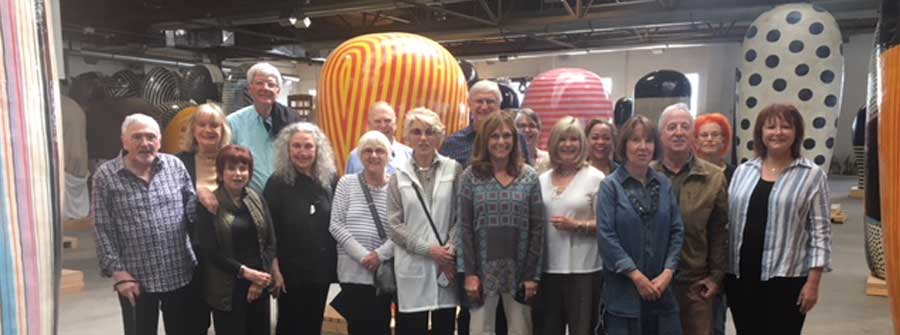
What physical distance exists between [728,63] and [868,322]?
12222mm

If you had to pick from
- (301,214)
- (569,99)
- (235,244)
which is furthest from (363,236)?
(569,99)

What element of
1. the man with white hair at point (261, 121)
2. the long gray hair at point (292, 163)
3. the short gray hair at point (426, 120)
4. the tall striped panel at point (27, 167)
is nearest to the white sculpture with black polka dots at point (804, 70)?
the short gray hair at point (426, 120)

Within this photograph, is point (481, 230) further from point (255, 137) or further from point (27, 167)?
point (27, 167)

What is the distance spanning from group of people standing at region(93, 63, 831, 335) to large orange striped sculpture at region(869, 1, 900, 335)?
1703 mm

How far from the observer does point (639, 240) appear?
241cm

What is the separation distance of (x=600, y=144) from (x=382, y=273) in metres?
1.10

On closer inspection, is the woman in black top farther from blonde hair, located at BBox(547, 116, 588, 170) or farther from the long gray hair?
blonde hair, located at BBox(547, 116, 588, 170)

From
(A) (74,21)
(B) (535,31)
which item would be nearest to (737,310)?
(B) (535,31)

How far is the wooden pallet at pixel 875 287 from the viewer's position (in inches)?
187

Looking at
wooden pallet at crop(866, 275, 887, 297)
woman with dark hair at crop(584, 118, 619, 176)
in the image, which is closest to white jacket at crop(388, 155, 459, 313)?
woman with dark hair at crop(584, 118, 619, 176)

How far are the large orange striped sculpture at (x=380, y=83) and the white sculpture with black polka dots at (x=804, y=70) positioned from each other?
9.18ft

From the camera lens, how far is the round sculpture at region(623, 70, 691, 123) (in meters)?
6.45

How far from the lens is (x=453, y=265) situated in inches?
104

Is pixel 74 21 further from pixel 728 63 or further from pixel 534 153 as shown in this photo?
pixel 728 63
